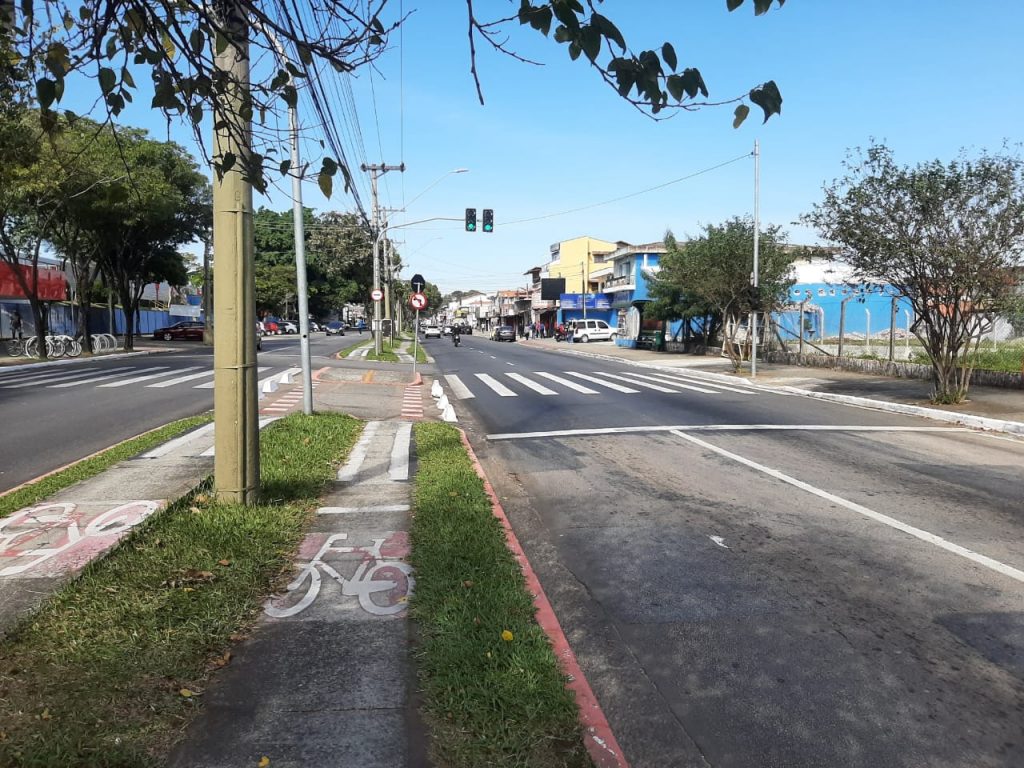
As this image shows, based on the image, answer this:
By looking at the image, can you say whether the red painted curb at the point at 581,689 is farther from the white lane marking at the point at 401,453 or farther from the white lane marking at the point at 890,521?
the white lane marking at the point at 890,521

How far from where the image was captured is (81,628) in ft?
12.2

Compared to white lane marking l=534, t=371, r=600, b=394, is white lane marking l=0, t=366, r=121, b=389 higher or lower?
lower

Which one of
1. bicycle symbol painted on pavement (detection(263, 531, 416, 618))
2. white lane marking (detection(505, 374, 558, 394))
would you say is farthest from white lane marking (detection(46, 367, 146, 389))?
bicycle symbol painted on pavement (detection(263, 531, 416, 618))

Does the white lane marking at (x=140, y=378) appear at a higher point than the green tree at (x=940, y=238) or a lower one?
lower

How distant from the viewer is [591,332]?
55875 millimetres

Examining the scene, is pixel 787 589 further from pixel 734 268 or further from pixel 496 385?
pixel 734 268

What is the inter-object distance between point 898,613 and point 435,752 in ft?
9.78

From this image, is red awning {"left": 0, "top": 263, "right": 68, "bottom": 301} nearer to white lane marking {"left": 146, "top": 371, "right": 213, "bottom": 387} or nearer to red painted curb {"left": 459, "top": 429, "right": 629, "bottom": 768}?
white lane marking {"left": 146, "top": 371, "right": 213, "bottom": 387}

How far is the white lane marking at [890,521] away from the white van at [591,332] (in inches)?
1810

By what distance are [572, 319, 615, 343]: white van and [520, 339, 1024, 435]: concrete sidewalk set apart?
→ 27.7 m

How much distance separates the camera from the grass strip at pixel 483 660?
9.50 ft

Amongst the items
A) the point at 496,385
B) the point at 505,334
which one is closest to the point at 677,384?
the point at 496,385

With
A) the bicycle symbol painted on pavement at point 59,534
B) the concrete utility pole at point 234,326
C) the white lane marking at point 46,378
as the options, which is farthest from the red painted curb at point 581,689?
the white lane marking at point 46,378

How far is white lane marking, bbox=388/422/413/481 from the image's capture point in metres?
7.88
